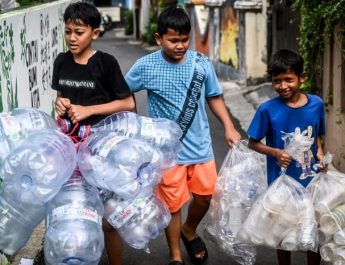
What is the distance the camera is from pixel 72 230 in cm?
349

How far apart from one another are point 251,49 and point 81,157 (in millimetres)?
10254

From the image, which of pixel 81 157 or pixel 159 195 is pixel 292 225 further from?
pixel 81 157

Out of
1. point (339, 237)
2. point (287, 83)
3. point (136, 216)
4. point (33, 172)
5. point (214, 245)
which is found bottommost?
point (214, 245)

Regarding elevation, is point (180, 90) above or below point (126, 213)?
above

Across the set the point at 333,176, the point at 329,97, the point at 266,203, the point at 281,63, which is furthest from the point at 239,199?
the point at 329,97

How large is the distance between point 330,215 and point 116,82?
1.50 meters

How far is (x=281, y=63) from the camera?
4258 millimetres

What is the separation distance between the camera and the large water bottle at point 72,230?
348 centimetres

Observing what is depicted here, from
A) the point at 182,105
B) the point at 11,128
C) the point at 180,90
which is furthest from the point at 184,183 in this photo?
the point at 11,128

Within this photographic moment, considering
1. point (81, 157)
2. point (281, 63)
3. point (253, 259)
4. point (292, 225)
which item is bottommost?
point (253, 259)

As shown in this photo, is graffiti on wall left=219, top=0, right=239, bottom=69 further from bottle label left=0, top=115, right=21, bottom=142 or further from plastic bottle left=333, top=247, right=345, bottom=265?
bottle label left=0, top=115, right=21, bottom=142

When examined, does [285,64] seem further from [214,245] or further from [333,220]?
[214,245]

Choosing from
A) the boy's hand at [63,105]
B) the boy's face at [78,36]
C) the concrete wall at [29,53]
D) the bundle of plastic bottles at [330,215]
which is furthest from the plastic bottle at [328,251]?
the concrete wall at [29,53]

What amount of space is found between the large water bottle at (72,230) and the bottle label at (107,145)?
0.24 meters
